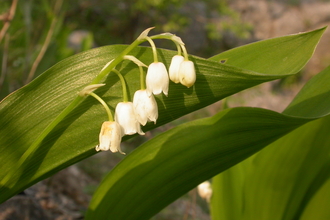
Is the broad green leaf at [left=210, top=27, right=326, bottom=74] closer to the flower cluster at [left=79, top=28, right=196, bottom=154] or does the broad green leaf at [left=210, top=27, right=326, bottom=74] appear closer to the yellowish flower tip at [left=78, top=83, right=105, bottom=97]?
the flower cluster at [left=79, top=28, right=196, bottom=154]

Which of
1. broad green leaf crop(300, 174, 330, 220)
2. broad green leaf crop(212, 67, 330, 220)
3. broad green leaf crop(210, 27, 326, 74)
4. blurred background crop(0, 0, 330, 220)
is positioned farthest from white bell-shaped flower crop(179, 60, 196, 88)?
blurred background crop(0, 0, 330, 220)

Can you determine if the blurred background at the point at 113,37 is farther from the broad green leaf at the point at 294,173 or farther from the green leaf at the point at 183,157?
the green leaf at the point at 183,157

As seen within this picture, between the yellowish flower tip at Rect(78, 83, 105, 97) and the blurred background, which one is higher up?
the blurred background

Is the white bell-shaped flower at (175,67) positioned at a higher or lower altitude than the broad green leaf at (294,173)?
higher

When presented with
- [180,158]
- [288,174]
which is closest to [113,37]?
[288,174]

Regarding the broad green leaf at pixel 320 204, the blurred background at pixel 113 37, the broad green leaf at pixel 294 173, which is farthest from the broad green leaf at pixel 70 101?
the blurred background at pixel 113 37

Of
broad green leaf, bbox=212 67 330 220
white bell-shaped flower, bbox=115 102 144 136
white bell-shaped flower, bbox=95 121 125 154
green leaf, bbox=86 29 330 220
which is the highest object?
white bell-shaped flower, bbox=115 102 144 136

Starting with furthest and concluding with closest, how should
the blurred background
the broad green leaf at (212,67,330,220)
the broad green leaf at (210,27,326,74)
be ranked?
1. the blurred background
2. the broad green leaf at (212,67,330,220)
3. the broad green leaf at (210,27,326,74)

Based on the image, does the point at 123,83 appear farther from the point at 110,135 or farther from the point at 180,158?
the point at 180,158
